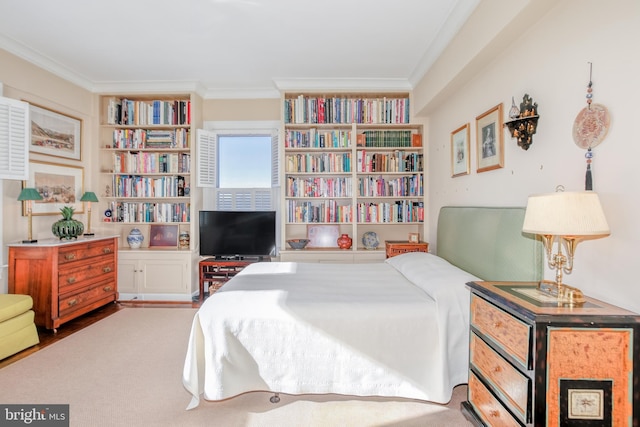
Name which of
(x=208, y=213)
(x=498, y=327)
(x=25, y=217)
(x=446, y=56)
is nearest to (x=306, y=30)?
(x=446, y=56)

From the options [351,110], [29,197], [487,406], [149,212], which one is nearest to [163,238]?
[149,212]

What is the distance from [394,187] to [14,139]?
13.7 feet

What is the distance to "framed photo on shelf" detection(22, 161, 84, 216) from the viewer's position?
3.60 metres

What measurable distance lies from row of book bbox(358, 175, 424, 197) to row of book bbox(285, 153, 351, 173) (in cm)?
35

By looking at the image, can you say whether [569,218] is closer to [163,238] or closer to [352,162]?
[352,162]

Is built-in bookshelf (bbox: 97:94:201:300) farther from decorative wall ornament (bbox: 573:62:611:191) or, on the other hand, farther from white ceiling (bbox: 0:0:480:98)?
decorative wall ornament (bbox: 573:62:611:191)

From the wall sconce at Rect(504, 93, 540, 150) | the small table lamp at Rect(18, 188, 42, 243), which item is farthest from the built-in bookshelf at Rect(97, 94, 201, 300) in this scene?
the wall sconce at Rect(504, 93, 540, 150)

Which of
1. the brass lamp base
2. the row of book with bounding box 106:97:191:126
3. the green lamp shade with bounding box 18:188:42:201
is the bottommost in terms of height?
the brass lamp base

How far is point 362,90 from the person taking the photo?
4230 mm

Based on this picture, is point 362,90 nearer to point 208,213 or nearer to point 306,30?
point 306,30

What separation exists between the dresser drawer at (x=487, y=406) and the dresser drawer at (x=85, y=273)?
3.85 meters

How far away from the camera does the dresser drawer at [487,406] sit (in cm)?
149

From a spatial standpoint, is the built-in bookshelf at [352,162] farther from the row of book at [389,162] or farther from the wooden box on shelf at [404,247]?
the wooden box on shelf at [404,247]

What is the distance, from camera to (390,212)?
427 cm
